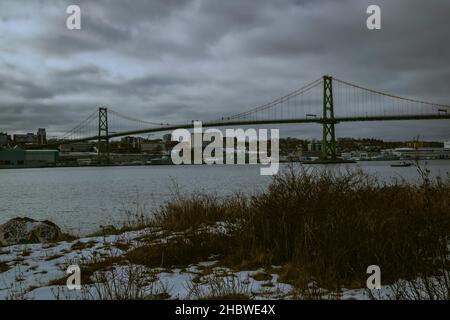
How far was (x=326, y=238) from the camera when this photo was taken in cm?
428

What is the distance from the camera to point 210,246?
17.5 feet

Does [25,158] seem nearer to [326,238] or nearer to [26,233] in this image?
[26,233]

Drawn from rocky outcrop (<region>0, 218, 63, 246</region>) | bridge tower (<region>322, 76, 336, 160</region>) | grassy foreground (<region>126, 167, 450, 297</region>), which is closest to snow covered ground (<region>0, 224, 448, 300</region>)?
grassy foreground (<region>126, 167, 450, 297</region>)

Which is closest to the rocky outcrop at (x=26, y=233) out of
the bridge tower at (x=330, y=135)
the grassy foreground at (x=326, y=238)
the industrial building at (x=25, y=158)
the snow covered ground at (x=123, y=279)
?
the snow covered ground at (x=123, y=279)

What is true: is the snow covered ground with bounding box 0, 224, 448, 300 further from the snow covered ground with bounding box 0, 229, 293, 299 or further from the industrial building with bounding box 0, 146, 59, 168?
the industrial building with bounding box 0, 146, 59, 168

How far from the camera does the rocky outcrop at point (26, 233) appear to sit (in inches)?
281

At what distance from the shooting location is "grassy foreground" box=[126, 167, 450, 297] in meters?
3.89

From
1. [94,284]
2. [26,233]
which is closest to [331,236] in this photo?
[94,284]

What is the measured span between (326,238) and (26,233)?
18.4 ft

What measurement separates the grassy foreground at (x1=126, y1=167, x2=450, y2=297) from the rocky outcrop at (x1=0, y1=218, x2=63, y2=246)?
3.15 meters

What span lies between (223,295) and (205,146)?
55.0 meters

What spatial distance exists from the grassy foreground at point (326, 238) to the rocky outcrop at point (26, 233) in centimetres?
315

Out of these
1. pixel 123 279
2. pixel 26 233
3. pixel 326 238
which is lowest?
pixel 26 233

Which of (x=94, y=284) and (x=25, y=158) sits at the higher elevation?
(x=25, y=158)
